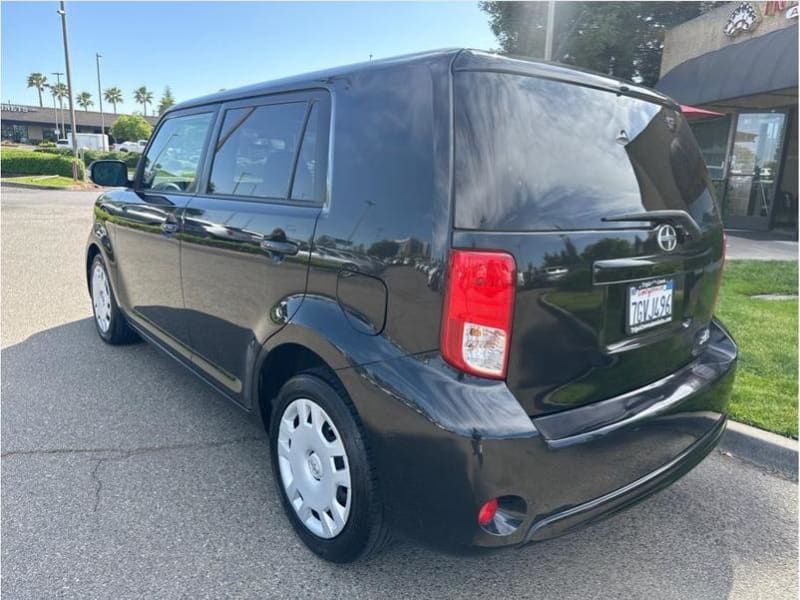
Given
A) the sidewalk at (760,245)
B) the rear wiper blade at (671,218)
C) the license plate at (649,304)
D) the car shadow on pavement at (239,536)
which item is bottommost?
the car shadow on pavement at (239,536)

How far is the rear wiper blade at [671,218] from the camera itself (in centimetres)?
209

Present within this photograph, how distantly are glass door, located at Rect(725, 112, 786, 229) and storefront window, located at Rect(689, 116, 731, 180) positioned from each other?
313 millimetres

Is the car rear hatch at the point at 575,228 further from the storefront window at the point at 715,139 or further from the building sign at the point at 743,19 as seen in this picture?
the storefront window at the point at 715,139

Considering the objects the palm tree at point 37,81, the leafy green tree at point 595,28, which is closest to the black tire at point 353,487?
the leafy green tree at point 595,28

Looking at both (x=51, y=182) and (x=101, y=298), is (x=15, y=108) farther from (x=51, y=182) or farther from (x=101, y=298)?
(x=101, y=298)

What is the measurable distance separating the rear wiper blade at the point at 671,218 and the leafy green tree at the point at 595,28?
2250cm

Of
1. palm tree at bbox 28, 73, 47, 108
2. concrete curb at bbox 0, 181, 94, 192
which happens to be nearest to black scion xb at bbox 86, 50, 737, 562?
concrete curb at bbox 0, 181, 94, 192

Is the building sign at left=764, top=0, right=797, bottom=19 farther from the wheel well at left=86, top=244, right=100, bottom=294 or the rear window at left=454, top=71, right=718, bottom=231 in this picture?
the wheel well at left=86, top=244, right=100, bottom=294

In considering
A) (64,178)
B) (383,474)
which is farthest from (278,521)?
(64,178)

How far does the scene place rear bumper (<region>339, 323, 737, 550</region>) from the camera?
1797mm

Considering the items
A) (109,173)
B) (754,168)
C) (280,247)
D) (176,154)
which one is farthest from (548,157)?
(754,168)

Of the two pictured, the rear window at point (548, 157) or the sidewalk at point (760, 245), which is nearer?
the rear window at point (548, 157)

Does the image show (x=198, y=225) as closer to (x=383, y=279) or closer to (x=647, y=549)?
(x=383, y=279)

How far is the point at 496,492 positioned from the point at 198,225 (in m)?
2.11
